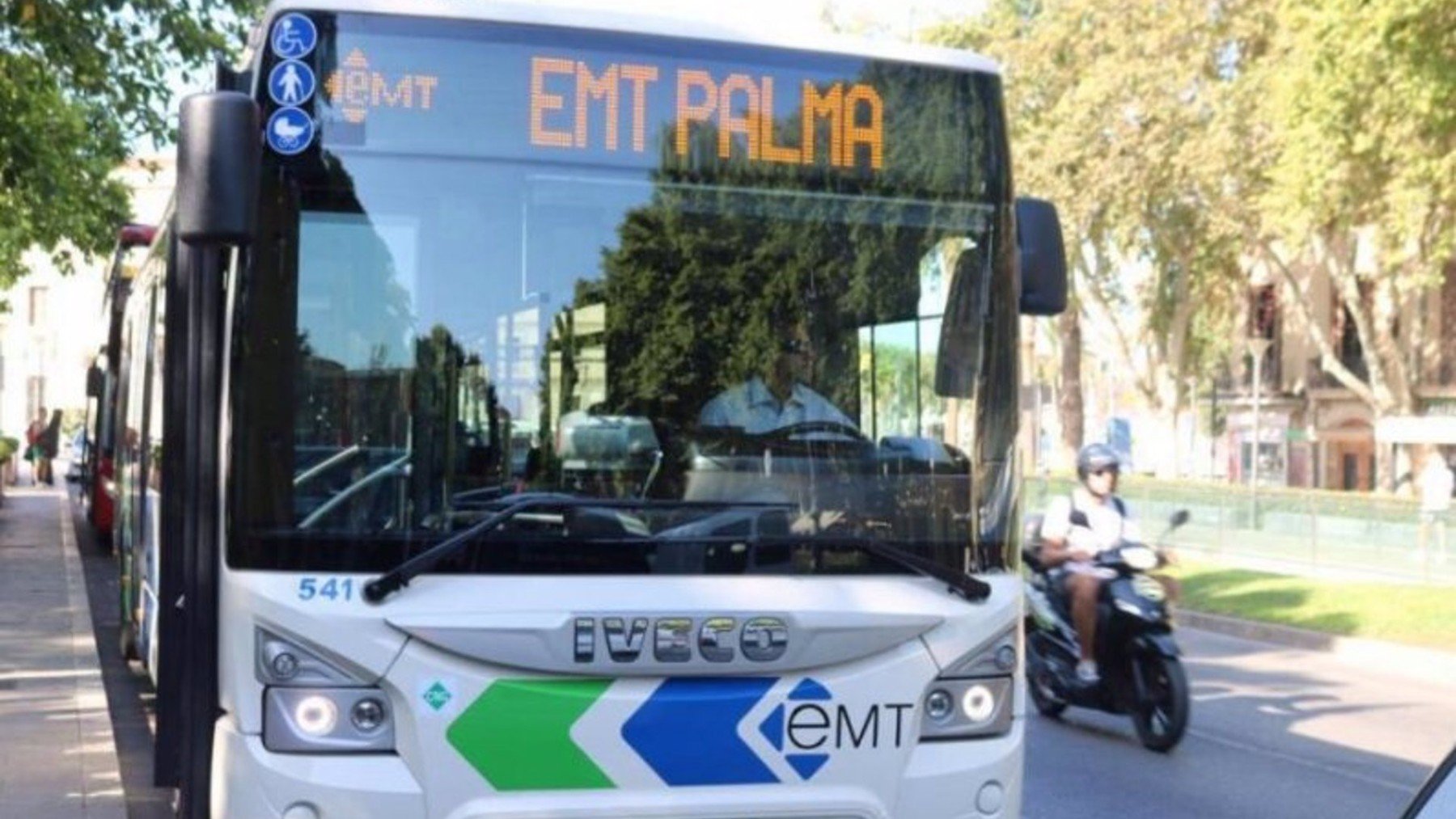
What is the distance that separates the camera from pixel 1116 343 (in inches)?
1790

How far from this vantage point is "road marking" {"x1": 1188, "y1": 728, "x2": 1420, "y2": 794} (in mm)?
9078

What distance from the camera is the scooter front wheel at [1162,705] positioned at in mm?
9602

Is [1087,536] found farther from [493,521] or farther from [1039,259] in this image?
[493,521]

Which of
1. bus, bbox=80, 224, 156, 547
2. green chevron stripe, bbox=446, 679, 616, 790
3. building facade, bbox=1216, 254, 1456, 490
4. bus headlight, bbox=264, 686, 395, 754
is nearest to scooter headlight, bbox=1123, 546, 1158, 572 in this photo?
green chevron stripe, bbox=446, 679, 616, 790

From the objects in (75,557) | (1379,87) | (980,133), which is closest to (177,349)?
(980,133)

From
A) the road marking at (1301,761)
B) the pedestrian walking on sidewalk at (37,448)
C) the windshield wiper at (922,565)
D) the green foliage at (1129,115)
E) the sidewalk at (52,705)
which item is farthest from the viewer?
the pedestrian walking on sidewalk at (37,448)

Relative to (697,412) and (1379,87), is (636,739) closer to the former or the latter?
(697,412)

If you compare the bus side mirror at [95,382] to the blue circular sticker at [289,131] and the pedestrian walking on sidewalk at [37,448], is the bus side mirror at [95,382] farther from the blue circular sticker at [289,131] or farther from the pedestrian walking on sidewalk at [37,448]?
the pedestrian walking on sidewalk at [37,448]

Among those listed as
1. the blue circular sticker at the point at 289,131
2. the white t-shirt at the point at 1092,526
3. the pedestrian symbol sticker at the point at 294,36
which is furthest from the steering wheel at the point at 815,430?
the white t-shirt at the point at 1092,526

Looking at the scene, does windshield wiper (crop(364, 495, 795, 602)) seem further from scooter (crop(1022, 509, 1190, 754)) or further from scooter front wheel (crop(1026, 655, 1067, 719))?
scooter front wheel (crop(1026, 655, 1067, 719))

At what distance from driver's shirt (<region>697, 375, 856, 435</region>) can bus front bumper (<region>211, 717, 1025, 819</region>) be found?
101 cm

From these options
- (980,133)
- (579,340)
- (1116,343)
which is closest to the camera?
(579,340)

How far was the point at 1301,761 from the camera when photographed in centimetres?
980

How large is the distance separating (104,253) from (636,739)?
65.6 ft
